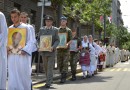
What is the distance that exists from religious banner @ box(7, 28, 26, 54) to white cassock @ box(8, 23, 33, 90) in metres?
0.10

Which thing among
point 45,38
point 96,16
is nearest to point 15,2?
point 45,38

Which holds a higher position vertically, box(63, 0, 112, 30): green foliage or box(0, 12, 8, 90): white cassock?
box(63, 0, 112, 30): green foliage

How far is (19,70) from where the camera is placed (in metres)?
7.24

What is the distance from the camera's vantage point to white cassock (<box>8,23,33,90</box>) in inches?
284

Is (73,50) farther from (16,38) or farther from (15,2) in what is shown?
(15,2)

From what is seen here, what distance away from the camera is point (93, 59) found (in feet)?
54.6

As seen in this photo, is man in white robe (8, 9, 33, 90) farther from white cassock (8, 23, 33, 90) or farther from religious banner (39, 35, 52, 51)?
religious banner (39, 35, 52, 51)

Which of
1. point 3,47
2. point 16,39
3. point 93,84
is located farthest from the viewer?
point 93,84

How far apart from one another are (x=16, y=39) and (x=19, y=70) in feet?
1.90

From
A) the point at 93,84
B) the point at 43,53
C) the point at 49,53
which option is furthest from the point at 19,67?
the point at 93,84

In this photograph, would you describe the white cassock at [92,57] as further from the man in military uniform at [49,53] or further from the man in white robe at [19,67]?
the man in white robe at [19,67]

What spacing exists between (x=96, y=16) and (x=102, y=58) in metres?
13.9

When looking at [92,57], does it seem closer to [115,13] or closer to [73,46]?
[73,46]

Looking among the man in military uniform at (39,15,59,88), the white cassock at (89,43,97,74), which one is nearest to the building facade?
the white cassock at (89,43,97,74)
